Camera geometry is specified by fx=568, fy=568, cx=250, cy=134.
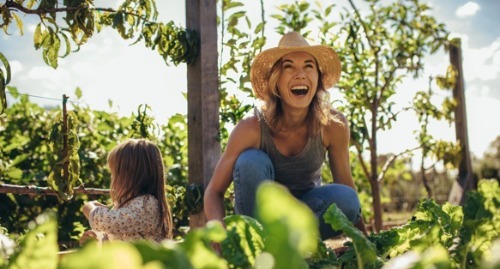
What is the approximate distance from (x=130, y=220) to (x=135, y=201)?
9 centimetres

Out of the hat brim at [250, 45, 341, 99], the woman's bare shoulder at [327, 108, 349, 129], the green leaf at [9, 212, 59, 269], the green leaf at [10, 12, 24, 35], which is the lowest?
the green leaf at [9, 212, 59, 269]

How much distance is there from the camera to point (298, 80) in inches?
96.2

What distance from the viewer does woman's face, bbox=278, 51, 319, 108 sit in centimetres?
240

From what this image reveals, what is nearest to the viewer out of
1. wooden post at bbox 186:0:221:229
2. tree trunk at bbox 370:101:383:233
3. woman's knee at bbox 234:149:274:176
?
woman's knee at bbox 234:149:274:176

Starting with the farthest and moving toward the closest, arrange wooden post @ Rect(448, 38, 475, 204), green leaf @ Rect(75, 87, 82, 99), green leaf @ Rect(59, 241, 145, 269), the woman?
wooden post @ Rect(448, 38, 475, 204) → green leaf @ Rect(75, 87, 82, 99) → the woman → green leaf @ Rect(59, 241, 145, 269)

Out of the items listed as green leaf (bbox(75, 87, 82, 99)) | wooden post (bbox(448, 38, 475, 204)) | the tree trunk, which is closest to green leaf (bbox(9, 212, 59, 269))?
green leaf (bbox(75, 87, 82, 99))

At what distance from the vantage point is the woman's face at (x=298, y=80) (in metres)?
2.40

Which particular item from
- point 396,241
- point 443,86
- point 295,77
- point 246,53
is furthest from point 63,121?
point 443,86

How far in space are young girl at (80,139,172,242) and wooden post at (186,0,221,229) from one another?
0.22 m

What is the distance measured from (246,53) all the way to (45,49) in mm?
1336

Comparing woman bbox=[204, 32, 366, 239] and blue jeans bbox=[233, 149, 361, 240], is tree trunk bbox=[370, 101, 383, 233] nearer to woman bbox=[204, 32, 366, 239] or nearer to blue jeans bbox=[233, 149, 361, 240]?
woman bbox=[204, 32, 366, 239]

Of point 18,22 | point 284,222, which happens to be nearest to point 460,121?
point 18,22

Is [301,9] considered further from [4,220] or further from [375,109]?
[4,220]

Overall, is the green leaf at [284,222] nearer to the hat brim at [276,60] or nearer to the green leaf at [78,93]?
the hat brim at [276,60]
